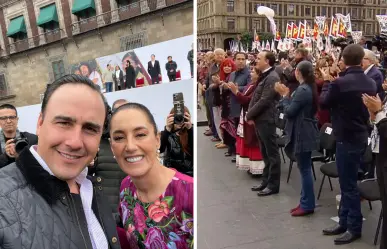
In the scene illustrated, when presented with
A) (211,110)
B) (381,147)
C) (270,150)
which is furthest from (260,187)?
(211,110)

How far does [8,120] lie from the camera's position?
124cm

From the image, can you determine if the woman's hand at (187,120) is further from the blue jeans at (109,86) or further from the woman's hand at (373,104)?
the woman's hand at (373,104)

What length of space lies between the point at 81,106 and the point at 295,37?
18076mm

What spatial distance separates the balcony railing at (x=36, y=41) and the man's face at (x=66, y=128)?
55cm

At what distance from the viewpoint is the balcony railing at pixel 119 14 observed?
46.6 inches

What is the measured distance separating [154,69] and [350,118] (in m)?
2.11

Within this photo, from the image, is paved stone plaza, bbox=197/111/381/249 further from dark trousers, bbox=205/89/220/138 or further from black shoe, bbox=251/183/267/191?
dark trousers, bbox=205/89/220/138

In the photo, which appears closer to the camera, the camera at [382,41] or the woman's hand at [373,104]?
the woman's hand at [373,104]

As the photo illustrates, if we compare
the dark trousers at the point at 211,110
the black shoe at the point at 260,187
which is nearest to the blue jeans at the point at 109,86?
the black shoe at the point at 260,187

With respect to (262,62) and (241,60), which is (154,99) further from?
(241,60)

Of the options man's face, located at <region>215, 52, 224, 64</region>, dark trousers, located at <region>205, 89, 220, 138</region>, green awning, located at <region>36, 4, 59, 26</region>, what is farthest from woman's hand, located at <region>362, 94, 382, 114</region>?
dark trousers, located at <region>205, 89, 220, 138</region>

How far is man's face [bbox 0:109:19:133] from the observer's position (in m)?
1.23

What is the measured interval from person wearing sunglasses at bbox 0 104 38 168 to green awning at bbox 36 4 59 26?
0.31 meters

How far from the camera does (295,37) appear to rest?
17.7 metres
